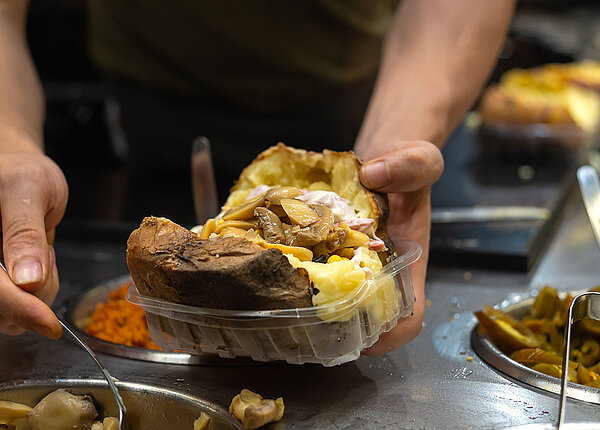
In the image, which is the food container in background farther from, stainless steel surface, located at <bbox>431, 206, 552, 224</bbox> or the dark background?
the dark background

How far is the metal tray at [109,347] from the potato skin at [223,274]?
302 millimetres

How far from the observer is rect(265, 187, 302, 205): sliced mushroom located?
122cm

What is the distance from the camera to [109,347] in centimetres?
140

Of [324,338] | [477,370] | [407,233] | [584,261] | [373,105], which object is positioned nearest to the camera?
[324,338]

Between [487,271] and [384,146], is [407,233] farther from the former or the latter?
[487,271]

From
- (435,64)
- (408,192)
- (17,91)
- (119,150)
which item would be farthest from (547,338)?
(119,150)

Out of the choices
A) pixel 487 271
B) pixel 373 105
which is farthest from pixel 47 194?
pixel 487 271

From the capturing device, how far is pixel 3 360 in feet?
4.50

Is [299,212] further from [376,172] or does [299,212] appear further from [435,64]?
[435,64]

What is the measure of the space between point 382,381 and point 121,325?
2.02 feet

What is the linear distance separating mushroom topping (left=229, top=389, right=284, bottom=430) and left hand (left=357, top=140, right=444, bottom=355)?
229 millimetres

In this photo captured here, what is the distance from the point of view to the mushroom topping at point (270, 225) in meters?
1.14

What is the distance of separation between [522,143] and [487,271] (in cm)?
155

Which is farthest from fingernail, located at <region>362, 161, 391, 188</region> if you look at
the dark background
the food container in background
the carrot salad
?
the food container in background
